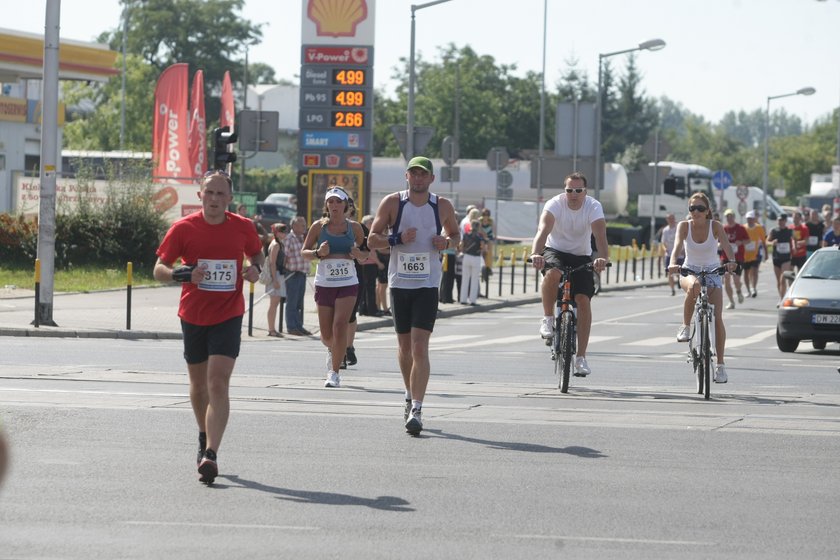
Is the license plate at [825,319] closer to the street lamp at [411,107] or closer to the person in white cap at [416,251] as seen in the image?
the person in white cap at [416,251]

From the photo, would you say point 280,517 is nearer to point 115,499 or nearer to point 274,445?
point 115,499

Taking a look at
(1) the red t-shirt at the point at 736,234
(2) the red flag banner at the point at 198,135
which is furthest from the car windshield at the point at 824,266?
(2) the red flag banner at the point at 198,135

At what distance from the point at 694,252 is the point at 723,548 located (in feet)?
25.3

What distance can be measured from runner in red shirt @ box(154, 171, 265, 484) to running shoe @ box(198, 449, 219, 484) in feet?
0.80

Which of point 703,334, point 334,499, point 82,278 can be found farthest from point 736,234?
point 334,499

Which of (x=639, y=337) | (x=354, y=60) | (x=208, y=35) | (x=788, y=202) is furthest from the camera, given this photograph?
(x=788, y=202)

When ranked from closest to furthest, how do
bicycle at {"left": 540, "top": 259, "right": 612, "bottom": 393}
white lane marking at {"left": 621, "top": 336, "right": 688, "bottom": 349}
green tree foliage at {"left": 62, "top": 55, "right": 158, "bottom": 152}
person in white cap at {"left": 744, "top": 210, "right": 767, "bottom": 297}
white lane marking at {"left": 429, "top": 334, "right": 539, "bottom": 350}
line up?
bicycle at {"left": 540, "top": 259, "right": 612, "bottom": 393} → white lane marking at {"left": 429, "top": 334, "right": 539, "bottom": 350} → white lane marking at {"left": 621, "top": 336, "right": 688, "bottom": 349} → person in white cap at {"left": 744, "top": 210, "right": 767, "bottom": 297} → green tree foliage at {"left": 62, "top": 55, "right": 158, "bottom": 152}

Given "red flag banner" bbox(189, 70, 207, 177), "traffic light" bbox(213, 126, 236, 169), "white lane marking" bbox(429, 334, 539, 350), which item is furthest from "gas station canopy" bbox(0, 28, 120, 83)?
"white lane marking" bbox(429, 334, 539, 350)

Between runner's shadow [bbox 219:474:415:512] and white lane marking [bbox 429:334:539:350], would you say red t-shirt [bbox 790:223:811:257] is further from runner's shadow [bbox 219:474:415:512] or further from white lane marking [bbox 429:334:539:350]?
runner's shadow [bbox 219:474:415:512]

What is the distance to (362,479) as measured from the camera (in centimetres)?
900

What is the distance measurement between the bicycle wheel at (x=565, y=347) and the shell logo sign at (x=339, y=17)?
2309 cm

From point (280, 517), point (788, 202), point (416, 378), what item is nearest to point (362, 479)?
point (280, 517)

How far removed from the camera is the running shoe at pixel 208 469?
8680mm

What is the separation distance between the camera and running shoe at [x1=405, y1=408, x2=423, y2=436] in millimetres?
10914
